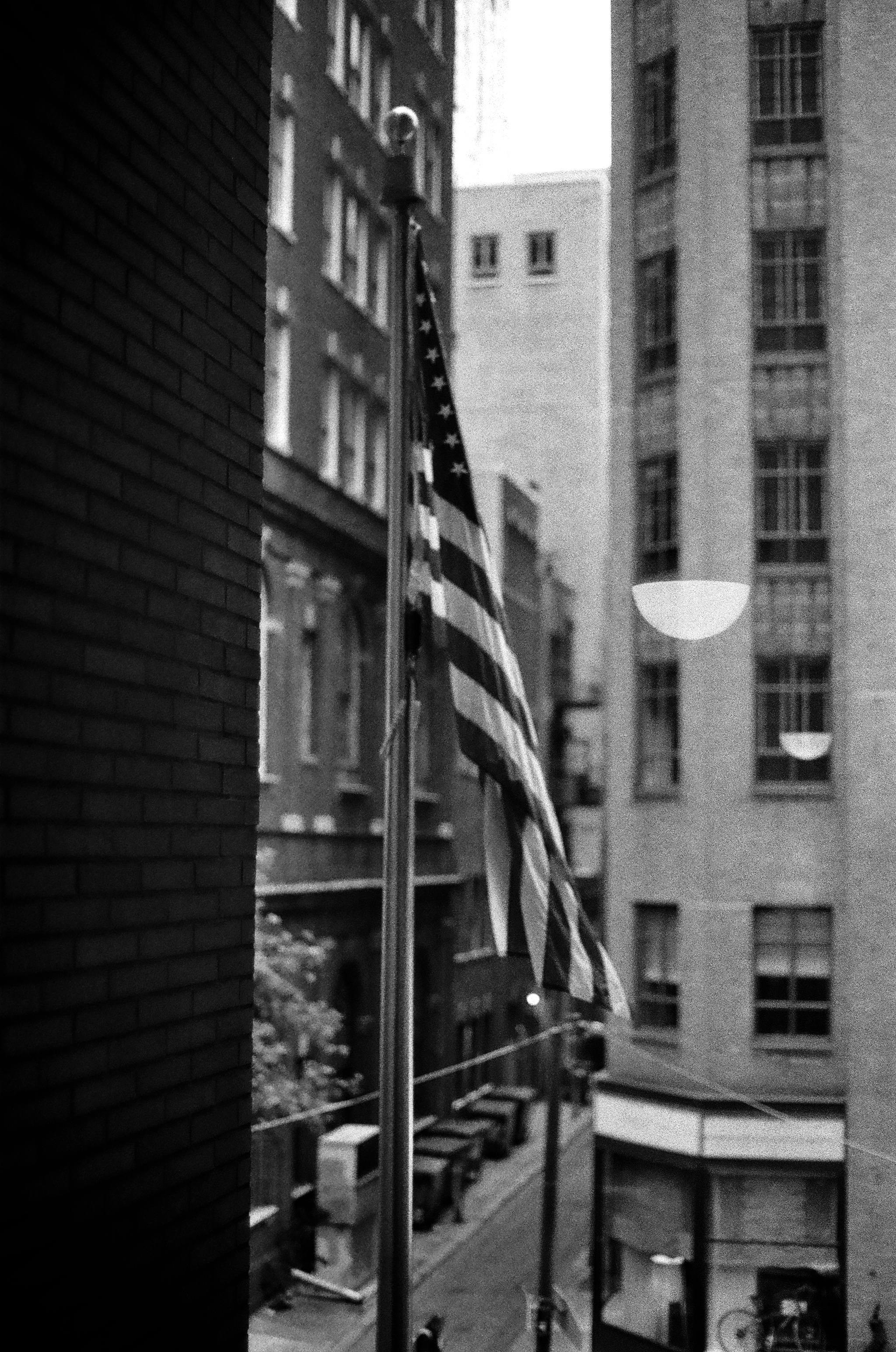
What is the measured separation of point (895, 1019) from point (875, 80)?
9176 millimetres

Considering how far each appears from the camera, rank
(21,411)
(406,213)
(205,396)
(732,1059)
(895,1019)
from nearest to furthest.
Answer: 1. (21,411)
2. (205,396)
3. (406,213)
4. (895,1019)
5. (732,1059)

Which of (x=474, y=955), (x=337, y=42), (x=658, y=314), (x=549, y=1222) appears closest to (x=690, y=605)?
(x=658, y=314)

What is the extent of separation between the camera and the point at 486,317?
144 ft

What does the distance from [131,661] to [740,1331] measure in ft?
44.5

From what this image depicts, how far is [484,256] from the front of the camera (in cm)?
4381

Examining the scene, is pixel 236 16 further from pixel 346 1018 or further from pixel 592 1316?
pixel 346 1018

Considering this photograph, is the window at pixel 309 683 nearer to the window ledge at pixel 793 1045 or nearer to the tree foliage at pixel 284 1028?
the tree foliage at pixel 284 1028

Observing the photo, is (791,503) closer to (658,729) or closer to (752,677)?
(752,677)

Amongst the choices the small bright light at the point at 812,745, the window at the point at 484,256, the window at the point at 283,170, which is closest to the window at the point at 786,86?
the small bright light at the point at 812,745

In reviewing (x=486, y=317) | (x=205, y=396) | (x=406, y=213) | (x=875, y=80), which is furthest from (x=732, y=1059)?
(x=486, y=317)

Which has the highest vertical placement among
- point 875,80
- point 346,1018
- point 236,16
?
point 875,80

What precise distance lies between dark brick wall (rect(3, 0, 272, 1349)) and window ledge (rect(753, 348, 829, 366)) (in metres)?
13.9

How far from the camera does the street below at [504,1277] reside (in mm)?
19094

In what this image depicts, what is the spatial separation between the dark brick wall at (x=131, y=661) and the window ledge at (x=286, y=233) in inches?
742
